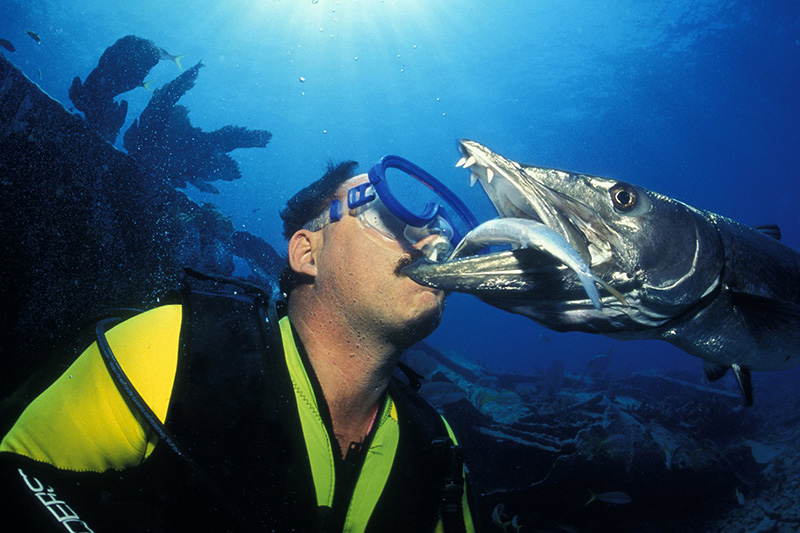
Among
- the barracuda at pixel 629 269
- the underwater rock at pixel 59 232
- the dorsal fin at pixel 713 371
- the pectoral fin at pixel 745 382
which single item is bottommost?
the dorsal fin at pixel 713 371

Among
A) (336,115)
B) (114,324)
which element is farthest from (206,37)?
(114,324)

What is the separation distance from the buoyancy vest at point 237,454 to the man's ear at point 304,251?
0.38 meters

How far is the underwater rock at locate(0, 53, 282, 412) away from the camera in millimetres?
3244

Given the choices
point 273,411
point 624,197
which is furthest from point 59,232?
point 624,197

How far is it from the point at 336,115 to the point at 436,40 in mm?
23113

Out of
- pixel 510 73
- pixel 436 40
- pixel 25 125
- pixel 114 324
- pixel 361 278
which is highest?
pixel 436 40

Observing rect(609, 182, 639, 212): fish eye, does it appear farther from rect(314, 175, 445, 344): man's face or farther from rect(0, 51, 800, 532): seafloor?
rect(0, 51, 800, 532): seafloor

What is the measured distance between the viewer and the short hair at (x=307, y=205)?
262cm

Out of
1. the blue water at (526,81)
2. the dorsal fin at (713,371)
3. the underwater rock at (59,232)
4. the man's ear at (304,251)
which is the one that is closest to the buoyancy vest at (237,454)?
the man's ear at (304,251)

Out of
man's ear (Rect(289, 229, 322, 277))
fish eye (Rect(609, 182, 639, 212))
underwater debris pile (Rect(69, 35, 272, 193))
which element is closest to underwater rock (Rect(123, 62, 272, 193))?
underwater debris pile (Rect(69, 35, 272, 193))

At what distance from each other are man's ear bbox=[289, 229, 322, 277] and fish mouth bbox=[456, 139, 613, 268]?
123cm

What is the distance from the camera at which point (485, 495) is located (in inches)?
204

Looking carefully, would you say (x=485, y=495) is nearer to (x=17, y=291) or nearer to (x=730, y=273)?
(x=730, y=273)

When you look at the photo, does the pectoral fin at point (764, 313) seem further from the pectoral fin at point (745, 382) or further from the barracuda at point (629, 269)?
the pectoral fin at point (745, 382)
